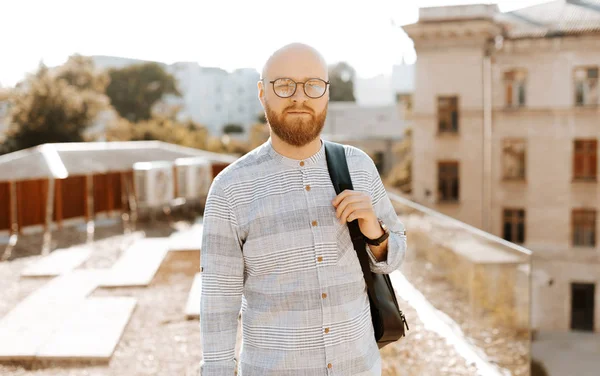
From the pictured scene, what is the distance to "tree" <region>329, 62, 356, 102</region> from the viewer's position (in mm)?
58750

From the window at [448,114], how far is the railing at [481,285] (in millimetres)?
18961

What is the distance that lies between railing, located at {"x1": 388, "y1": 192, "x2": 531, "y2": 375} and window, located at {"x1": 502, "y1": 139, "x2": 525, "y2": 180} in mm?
18938

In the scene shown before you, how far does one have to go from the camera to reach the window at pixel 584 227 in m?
24.6

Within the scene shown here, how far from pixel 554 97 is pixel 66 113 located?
22.6 meters

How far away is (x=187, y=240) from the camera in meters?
10.1

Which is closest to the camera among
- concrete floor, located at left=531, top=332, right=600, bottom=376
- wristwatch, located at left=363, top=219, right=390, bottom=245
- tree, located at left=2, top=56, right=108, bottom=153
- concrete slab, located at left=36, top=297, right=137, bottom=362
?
wristwatch, located at left=363, top=219, right=390, bottom=245

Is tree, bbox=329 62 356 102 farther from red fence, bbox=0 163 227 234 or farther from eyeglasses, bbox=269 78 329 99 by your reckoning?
eyeglasses, bbox=269 78 329 99

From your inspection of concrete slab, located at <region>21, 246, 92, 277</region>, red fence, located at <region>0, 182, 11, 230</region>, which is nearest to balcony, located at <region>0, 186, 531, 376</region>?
concrete slab, located at <region>21, 246, 92, 277</region>

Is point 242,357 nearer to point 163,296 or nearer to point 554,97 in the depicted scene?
point 163,296

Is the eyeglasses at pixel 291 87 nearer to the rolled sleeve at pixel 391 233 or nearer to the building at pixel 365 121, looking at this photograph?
the rolled sleeve at pixel 391 233

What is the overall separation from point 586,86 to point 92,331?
23.5 m

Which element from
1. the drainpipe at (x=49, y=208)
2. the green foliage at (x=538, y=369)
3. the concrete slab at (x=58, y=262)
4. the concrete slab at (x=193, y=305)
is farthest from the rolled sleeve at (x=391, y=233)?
the green foliage at (x=538, y=369)

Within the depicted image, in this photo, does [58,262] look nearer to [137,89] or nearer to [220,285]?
[220,285]

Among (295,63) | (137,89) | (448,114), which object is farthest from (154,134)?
(295,63)
